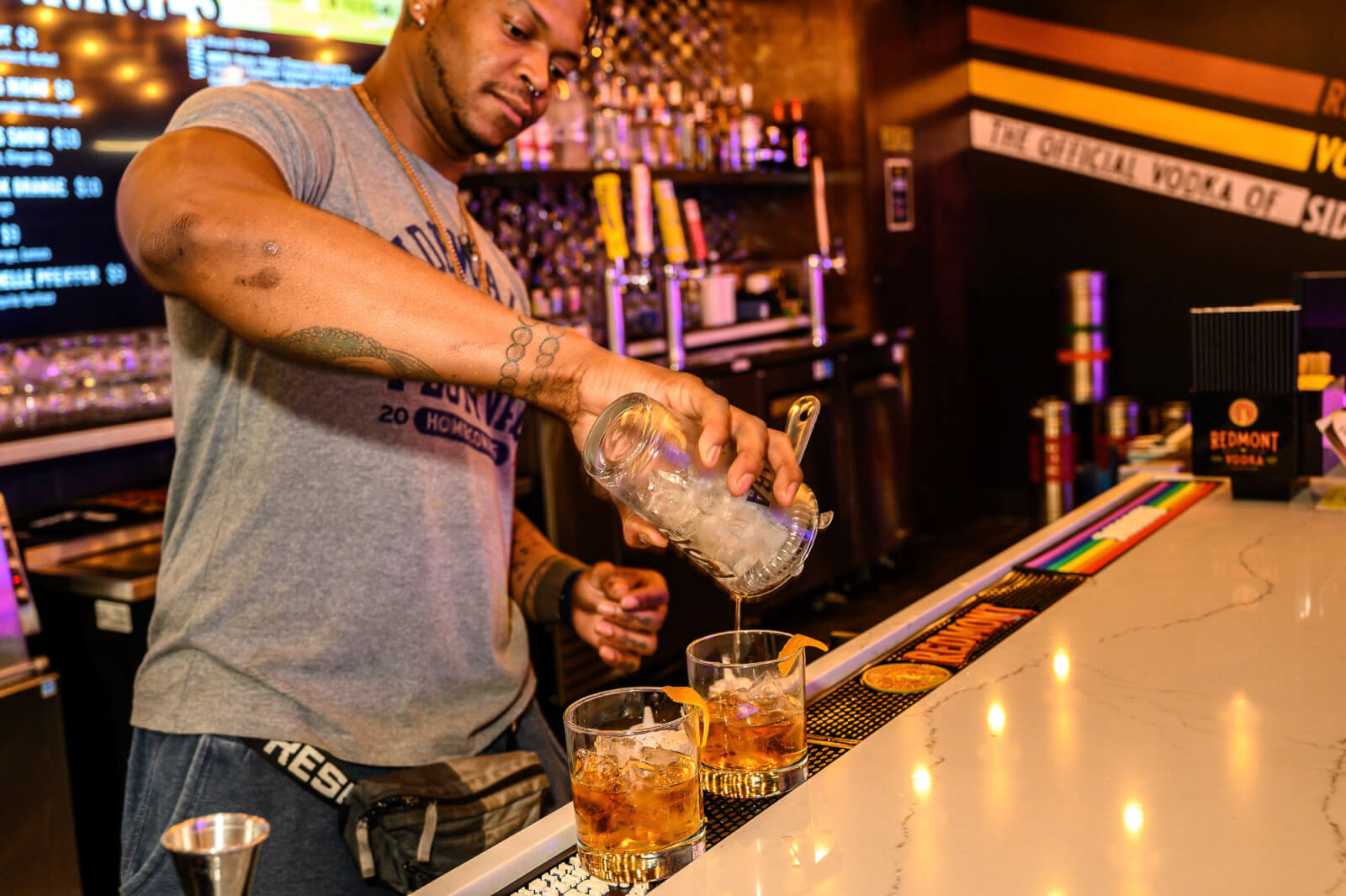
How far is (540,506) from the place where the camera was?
3.58m

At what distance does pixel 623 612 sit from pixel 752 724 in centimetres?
56

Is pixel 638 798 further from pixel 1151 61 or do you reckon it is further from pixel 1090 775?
pixel 1151 61

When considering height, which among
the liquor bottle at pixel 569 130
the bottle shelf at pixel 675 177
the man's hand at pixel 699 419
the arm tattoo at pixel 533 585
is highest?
the liquor bottle at pixel 569 130

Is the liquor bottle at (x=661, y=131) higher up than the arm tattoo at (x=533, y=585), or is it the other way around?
the liquor bottle at (x=661, y=131)

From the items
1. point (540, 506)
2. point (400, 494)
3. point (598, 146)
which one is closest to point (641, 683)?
point (540, 506)

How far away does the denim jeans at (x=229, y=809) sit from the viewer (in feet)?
4.41

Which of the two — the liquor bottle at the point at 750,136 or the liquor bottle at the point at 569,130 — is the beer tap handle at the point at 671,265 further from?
the liquor bottle at the point at 750,136

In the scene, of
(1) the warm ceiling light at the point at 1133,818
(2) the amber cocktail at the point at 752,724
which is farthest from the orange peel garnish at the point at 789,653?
(1) the warm ceiling light at the point at 1133,818

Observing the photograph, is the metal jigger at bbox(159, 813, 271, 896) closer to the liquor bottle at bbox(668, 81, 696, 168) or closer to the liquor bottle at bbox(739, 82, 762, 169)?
the liquor bottle at bbox(668, 81, 696, 168)

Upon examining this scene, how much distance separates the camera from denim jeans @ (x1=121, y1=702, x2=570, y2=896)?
4.41ft

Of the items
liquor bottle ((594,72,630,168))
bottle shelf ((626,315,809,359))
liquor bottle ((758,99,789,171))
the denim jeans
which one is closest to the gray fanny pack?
the denim jeans

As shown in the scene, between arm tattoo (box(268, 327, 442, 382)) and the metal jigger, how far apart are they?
0.45 metres

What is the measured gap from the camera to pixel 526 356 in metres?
1.03

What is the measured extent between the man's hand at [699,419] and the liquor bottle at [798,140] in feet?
15.2
